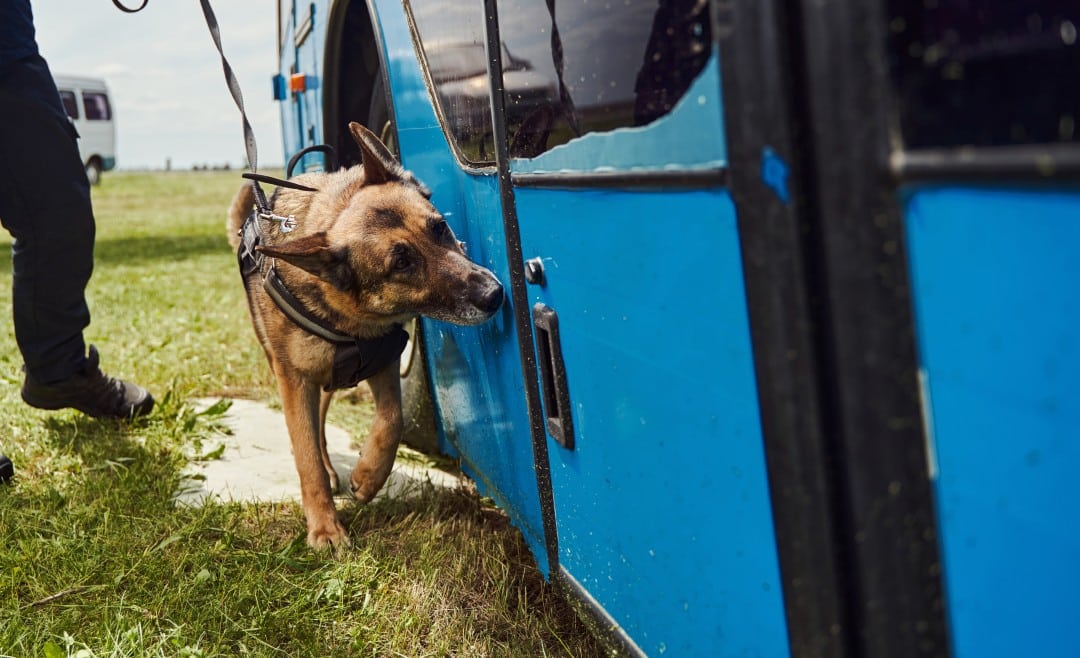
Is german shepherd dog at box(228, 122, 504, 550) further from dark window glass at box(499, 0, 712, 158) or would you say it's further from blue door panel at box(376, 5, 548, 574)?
dark window glass at box(499, 0, 712, 158)

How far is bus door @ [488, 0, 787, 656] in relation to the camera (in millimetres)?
1106

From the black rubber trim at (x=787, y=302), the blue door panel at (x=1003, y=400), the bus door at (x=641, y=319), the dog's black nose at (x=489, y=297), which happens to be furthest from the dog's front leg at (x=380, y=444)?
the blue door panel at (x=1003, y=400)

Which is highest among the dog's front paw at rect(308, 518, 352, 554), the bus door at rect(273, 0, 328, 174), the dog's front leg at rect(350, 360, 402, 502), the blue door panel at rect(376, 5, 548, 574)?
the bus door at rect(273, 0, 328, 174)

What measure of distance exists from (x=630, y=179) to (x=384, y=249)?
1488 millimetres

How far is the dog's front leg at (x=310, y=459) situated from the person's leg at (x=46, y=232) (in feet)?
3.34

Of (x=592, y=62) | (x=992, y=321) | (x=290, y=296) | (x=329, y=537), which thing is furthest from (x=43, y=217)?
(x=992, y=321)

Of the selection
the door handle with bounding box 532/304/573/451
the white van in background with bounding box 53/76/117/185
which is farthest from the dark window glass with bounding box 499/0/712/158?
the white van in background with bounding box 53/76/117/185

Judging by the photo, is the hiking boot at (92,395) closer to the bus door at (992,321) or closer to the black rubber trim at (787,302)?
the black rubber trim at (787,302)

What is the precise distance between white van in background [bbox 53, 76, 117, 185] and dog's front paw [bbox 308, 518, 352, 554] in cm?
3426

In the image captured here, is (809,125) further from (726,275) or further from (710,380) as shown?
(710,380)

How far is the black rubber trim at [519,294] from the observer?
184 centimetres

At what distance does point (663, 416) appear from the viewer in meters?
1.34

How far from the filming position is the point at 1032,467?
762 millimetres

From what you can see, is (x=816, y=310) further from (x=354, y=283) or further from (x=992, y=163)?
(x=354, y=283)
